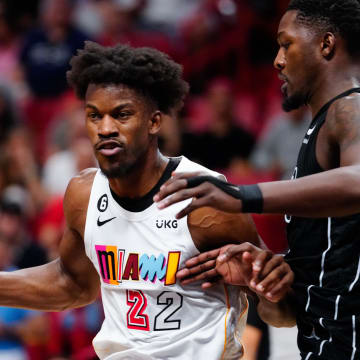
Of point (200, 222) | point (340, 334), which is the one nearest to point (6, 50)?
point (200, 222)

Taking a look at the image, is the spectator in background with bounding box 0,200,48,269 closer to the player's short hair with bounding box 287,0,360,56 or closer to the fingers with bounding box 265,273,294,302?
the fingers with bounding box 265,273,294,302

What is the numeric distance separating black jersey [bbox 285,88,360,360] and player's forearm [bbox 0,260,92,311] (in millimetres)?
1235

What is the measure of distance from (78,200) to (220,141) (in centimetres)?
348

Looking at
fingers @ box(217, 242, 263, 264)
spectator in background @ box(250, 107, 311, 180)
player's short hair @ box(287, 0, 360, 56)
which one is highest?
player's short hair @ box(287, 0, 360, 56)

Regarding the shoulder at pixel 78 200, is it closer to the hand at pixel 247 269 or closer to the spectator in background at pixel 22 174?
the hand at pixel 247 269

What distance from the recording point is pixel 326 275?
311 centimetres

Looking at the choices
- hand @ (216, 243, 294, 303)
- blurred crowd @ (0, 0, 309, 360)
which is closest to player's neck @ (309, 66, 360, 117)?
hand @ (216, 243, 294, 303)

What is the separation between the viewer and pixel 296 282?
10.8 feet

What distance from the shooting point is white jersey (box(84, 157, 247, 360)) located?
3.39 meters

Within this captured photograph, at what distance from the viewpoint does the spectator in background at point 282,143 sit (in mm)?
6953

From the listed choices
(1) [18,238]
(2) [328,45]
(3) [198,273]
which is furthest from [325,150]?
(1) [18,238]

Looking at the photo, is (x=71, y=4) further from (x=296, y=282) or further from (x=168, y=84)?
(x=296, y=282)

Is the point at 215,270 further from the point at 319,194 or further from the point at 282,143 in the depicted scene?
the point at 282,143

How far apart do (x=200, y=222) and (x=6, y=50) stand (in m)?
6.17
